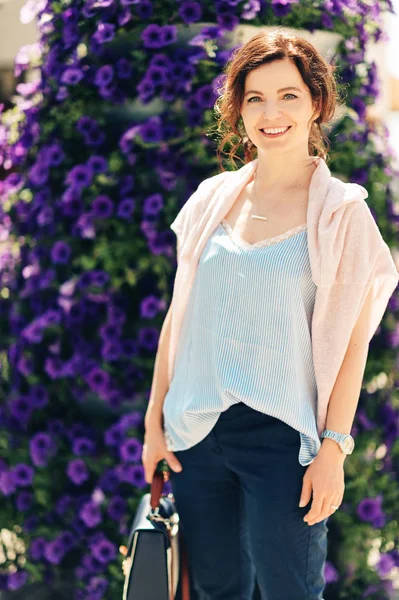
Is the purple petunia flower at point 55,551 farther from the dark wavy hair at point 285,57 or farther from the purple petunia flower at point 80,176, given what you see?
the dark wavy hair at point 285,57

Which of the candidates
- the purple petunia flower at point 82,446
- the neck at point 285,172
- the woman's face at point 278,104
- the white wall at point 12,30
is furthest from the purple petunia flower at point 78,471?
the white wall at point 12,30

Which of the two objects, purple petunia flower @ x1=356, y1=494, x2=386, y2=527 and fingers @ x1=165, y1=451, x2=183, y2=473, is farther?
purple petunia flower @ x1=356, y1=494, x2=386, y2=527

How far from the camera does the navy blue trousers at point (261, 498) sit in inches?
72.2

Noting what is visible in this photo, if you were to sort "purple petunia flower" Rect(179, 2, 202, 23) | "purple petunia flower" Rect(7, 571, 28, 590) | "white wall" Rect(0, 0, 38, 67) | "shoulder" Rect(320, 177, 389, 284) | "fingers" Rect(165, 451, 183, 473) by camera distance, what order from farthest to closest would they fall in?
"white wall" Rect(0, 0, 38, 67), "purple petunia flower" Rect(7, 571, 28, 590), "purple petunia flower" Rect(179, 2, 202, 23), "fingers" Rect(165, 451, 183, 473), "shoulder" Rect(320, 177, 389, 284)

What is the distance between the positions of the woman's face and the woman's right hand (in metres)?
0.73

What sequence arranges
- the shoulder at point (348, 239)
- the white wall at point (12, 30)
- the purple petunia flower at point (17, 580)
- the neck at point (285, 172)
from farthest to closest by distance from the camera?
the white wall at point (12, 30) < the purple petunia flower at point (17, 580) < the neck at point (285, 172) < the shoulder at point (348, 239)

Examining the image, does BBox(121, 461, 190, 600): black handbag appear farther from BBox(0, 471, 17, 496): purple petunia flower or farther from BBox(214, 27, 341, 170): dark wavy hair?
BBox(214, 27, 341, 170): dark wavy hair

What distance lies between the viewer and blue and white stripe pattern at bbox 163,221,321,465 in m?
1.83

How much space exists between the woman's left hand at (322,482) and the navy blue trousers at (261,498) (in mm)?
27

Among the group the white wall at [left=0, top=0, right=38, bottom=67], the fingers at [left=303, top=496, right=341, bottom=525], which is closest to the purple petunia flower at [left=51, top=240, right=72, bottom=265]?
the fingers at [left=303, top=496, right=341, bottom=525]

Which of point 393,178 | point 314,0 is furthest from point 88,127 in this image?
point 393,178

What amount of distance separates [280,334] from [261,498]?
1.15ft

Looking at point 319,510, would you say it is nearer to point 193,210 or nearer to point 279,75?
→ point 193,210

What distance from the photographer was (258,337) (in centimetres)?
187
